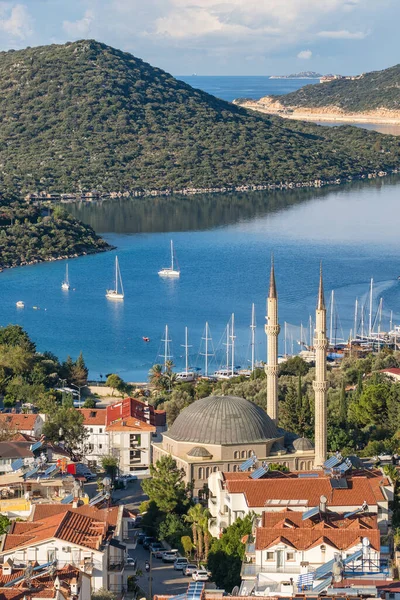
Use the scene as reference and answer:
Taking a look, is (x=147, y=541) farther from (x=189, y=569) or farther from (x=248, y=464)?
(x=248, y=464)

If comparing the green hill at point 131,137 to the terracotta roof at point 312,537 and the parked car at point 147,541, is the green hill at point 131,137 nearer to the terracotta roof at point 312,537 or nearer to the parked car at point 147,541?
the parked car at point 147,541

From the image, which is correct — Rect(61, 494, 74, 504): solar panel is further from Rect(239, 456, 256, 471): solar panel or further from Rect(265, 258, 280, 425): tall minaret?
Rect(265, 258, 280, 425): tall minaret

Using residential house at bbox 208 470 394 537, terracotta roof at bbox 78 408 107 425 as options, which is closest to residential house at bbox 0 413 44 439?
terracotta roof at bbox 78 408 107 425

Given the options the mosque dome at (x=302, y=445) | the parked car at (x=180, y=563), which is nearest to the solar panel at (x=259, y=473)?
the parked car at (x=180, y=563)

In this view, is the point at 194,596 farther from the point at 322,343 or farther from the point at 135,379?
the point at 135,379

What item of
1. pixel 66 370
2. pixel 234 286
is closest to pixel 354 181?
pixel 234 286

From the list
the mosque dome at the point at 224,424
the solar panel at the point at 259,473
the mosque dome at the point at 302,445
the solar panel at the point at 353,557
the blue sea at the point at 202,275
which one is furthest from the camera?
the blue sea at the point at 202,275
